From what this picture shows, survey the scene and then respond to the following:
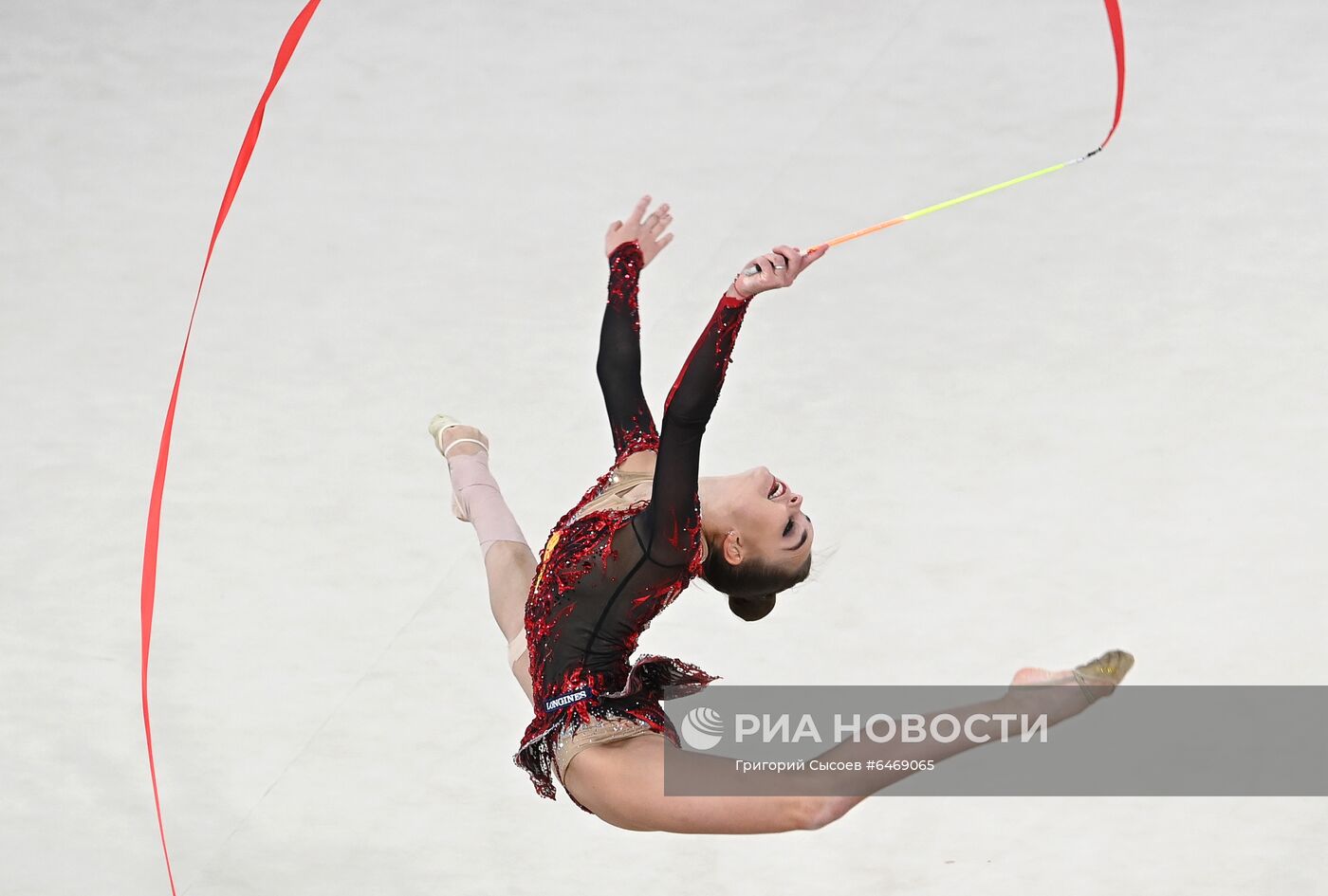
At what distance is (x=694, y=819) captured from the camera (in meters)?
2.53

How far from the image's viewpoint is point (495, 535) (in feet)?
10.4

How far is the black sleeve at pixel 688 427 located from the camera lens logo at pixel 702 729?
46 centimetres

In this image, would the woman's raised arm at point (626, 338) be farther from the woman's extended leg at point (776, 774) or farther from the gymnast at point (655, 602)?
the woman's extended leg at point (776, 774)

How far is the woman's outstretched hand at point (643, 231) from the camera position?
3217mm

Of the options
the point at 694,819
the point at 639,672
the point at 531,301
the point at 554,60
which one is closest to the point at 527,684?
the point at 639,672

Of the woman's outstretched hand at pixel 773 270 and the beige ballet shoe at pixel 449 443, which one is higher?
the beige ballet shoe at pixel 449 443

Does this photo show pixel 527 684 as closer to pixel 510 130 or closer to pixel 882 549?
pixel 882 549

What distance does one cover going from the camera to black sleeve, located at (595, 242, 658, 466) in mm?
3012

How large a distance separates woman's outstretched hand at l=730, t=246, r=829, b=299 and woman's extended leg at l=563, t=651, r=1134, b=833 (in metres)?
0.59

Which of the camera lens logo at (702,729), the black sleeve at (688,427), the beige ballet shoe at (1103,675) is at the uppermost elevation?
the black sleeve at (688,427)

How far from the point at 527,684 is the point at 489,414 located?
136cm

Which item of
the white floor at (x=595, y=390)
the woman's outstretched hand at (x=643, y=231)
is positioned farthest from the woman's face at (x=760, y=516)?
the white floor at (x=595, y=390)

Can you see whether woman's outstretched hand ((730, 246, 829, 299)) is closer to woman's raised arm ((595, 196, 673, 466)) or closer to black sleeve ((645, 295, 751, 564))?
black sleeve ((645, 295, 751, 564))

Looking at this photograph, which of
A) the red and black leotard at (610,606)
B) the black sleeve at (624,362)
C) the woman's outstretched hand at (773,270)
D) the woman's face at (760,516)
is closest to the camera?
the woman's outstretched hand at (773,270)
